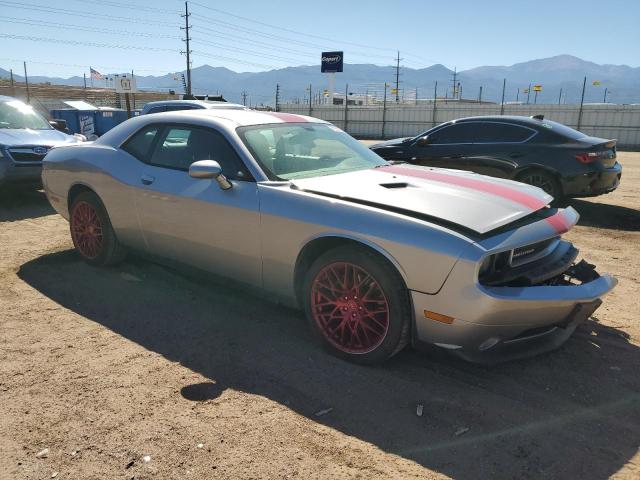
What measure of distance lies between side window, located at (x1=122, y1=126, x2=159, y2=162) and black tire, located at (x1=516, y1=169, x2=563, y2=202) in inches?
211

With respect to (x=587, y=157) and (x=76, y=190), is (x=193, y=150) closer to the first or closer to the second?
(x=76, y=190)

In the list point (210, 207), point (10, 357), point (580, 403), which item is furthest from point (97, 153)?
point (580, 403)

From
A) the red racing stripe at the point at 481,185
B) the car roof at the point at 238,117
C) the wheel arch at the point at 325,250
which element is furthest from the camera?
the car roof at the point at 238,117

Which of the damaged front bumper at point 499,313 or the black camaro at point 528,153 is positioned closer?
the damaged front bumper at point 499,313

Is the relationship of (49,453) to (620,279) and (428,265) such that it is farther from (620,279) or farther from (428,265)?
(620,279)

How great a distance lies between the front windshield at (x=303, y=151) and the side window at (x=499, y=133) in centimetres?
409

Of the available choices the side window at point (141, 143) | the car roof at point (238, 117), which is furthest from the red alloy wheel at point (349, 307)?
the side window at point (141, 143)

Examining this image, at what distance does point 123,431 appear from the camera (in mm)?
2576

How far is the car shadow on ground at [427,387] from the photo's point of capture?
2443mm

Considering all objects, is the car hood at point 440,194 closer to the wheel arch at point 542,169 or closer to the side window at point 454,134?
the wheel arch at point 542,169

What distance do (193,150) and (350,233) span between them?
5.56ft

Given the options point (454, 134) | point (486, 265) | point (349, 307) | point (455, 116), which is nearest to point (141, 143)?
point (349, 307)

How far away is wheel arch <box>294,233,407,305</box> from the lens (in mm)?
2924

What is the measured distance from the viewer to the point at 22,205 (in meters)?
7.92
